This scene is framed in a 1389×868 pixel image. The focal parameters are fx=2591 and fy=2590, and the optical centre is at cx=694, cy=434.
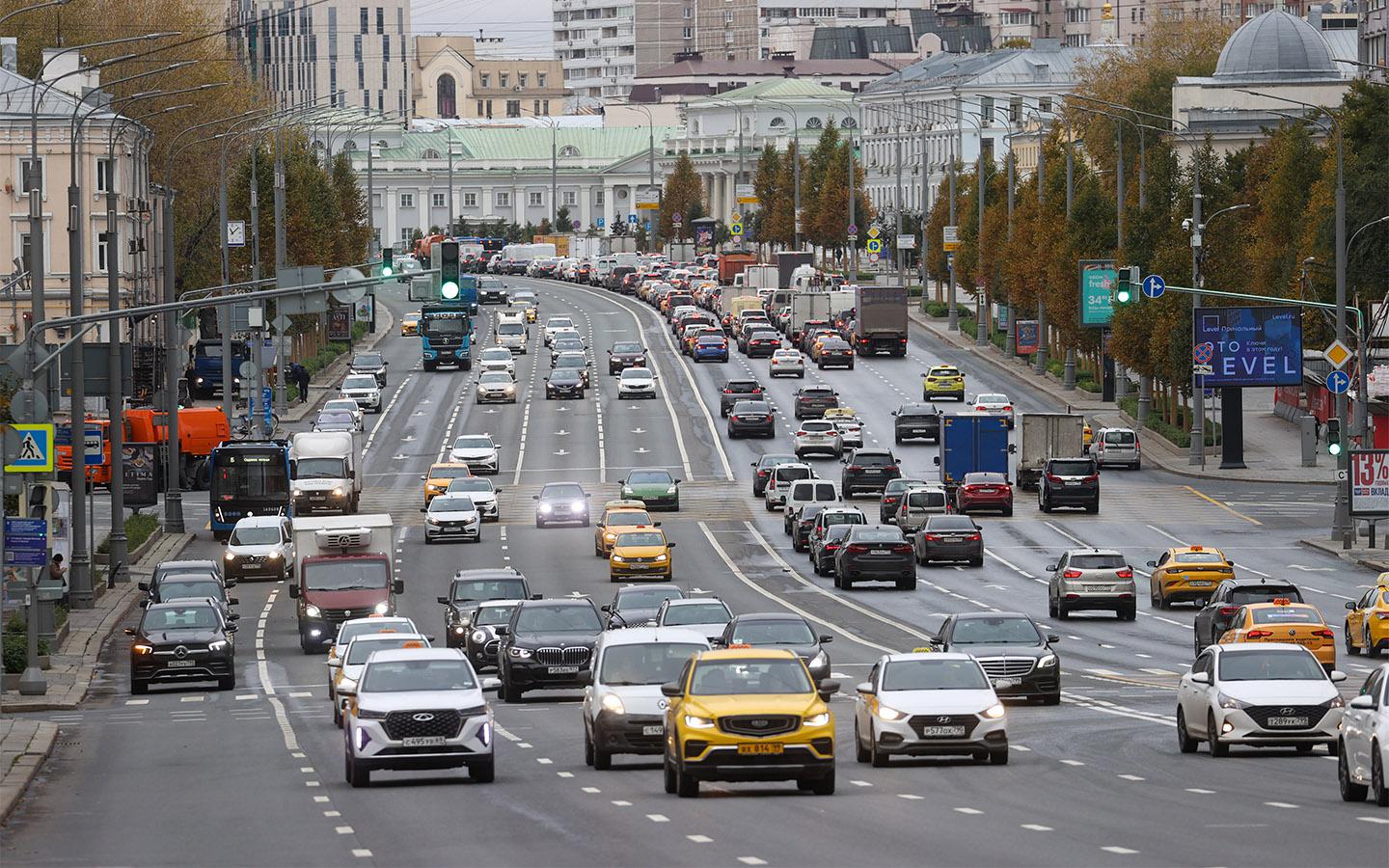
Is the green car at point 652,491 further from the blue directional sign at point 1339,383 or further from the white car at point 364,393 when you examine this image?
the white car at point 364,393

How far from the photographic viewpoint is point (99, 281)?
102312 millimetres

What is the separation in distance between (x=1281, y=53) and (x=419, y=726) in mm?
104613

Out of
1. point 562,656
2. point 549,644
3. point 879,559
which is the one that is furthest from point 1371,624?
point 879,559

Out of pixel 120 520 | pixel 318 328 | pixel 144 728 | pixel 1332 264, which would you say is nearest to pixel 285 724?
pixel 144 728

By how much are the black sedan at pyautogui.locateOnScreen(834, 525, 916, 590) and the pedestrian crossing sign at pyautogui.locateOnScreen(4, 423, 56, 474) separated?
21.3m

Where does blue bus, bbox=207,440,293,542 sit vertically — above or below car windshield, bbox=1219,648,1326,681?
below

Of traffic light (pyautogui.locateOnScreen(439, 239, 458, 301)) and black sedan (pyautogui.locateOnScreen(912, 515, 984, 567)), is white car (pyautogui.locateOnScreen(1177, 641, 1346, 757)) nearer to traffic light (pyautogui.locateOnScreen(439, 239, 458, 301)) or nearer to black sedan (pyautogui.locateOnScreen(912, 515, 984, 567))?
traffic light (pyautogui.locateOnScreen(439, 239, 458, 301))

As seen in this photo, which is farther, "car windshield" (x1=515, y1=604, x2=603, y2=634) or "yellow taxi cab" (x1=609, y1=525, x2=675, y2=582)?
"yellow taxi cab" (x1=609, y1=525, x2=675, y2=582)

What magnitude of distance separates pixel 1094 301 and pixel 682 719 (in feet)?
238

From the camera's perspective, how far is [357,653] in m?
33.1

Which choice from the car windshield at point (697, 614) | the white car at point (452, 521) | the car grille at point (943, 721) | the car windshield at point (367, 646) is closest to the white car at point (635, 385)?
the white car at point (452, 521)

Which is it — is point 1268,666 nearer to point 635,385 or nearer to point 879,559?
point 879,559

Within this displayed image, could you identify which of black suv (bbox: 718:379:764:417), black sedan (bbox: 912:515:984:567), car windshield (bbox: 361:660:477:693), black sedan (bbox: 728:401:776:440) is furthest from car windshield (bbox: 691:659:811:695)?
black suv (bbox: 718:379:764:417)

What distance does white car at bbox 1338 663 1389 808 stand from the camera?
886 inches
